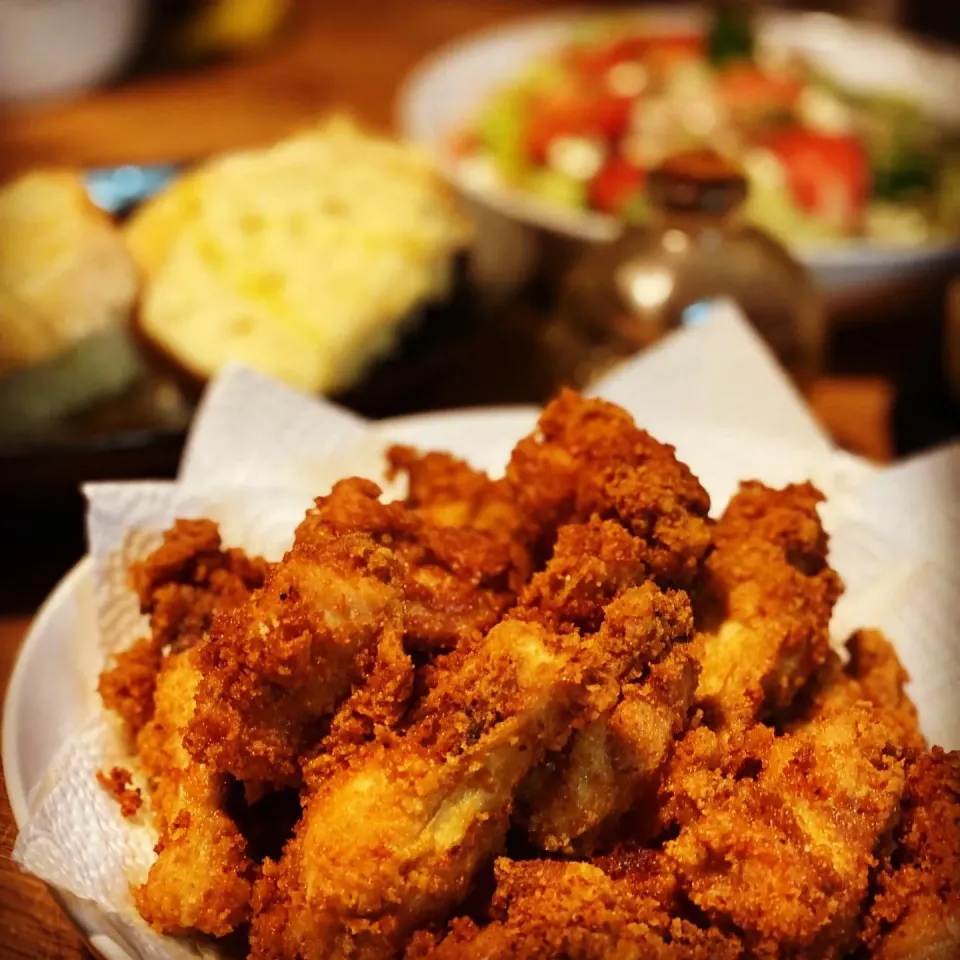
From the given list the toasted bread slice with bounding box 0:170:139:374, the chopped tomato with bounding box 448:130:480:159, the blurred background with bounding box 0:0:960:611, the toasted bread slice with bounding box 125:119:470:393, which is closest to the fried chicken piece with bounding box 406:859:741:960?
the blurred background with bounding box 0:0:960:611

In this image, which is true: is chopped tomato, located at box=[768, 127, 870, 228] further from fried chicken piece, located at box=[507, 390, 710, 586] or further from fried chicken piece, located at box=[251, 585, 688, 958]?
fried chicken piece, located at box=[251, 585, 688, 958]

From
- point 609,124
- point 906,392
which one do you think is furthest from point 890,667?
point 609,124

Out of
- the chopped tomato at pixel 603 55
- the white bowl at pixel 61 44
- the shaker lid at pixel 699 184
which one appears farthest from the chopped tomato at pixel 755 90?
the white bowl at pixel 61 44

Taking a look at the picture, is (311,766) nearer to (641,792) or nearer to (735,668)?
(641,792)

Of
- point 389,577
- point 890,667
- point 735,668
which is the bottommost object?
point 890,667

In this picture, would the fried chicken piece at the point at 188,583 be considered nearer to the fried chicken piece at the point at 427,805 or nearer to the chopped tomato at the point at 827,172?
the fried chicken piece at the point at 427,805
